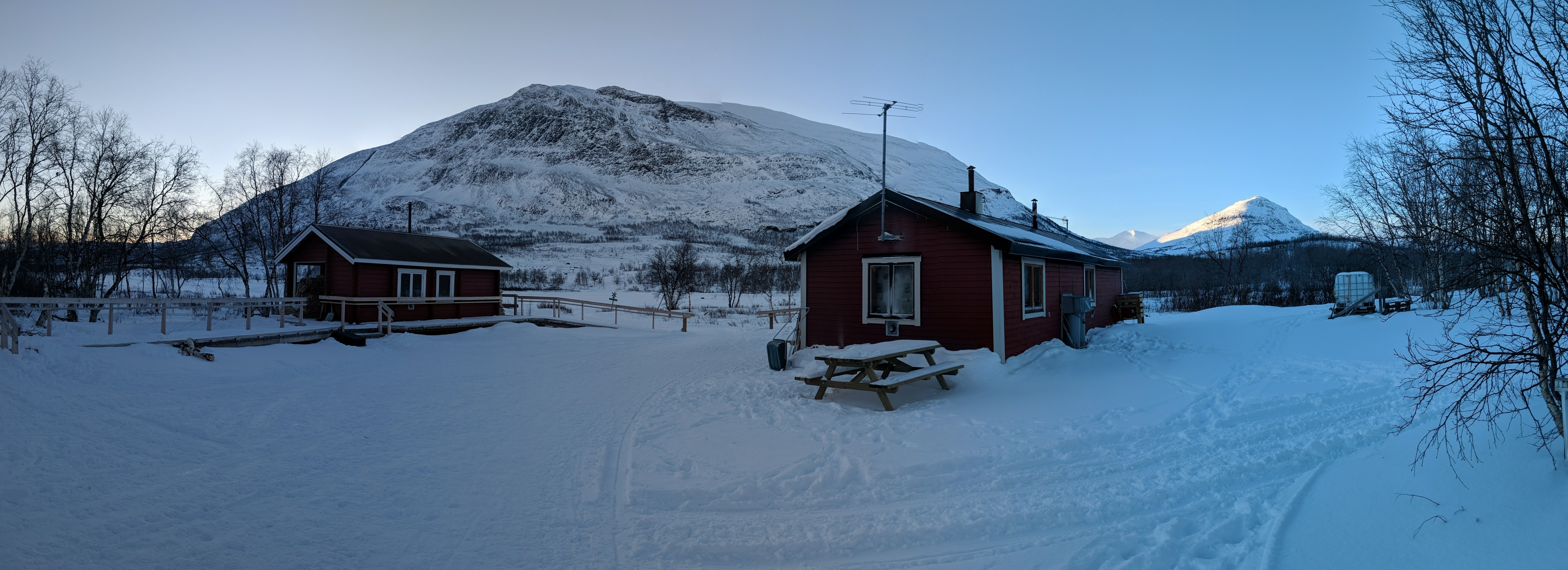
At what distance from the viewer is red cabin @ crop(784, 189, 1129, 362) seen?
11219mm

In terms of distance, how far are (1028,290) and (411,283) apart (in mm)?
18779

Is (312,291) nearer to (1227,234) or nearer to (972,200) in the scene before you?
(972,200)

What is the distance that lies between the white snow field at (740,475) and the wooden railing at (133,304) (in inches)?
68.8

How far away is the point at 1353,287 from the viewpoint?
19.6 m

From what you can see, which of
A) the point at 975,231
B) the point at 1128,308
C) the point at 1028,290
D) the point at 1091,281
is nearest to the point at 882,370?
the point at 975,231

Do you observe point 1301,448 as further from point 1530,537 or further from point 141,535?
point 141,535

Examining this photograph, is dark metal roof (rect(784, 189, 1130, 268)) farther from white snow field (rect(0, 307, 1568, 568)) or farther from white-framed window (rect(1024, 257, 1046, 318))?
white snow field (rect(0, 307, 1568, 568))

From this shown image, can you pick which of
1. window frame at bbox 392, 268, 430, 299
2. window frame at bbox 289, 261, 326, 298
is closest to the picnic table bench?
window frame at bbox 392, 268, 430, 299

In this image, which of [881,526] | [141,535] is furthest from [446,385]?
[881,526]

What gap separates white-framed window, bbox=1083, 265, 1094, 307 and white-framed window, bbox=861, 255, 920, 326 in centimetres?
690

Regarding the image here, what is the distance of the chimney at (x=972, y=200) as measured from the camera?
53.6ft

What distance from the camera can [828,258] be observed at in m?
13.0

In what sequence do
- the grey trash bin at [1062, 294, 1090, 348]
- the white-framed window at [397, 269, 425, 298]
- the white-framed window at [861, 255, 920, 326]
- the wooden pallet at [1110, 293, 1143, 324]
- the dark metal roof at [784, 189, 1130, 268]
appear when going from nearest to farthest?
the dark metal roof at [784, 189, 1130, 268], the white-framed window at [861, 255, 920, 326], the grey trash bin at [1062, 294, 1090, 348], the white-framed window at [397, 269, 425, 298], the wooden pallet at [1110, 293, 1143, 324]

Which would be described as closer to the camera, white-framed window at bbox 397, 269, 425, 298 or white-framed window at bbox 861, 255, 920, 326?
white-framed window at bbox 861, 255, 920, 326
